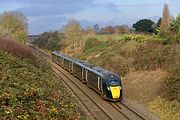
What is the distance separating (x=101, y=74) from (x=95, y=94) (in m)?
2.71

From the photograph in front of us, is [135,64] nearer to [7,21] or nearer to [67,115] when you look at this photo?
[67,115]

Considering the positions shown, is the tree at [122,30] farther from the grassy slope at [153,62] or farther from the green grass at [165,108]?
the green grass at [165,108]

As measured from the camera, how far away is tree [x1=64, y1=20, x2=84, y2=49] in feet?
251

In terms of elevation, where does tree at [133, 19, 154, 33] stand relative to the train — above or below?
above

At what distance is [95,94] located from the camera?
30.3 meters

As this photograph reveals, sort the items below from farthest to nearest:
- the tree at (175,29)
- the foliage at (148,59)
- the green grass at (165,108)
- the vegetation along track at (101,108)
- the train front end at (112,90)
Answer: the tree at (175,29), the train front end at (112,90), the foliage at (148,59), the vegetation along track at (101,108), the green grass at (165,108)

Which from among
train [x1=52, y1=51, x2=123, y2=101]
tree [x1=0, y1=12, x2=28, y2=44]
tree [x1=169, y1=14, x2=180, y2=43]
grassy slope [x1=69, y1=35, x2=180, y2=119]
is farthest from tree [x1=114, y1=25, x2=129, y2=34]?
train [x1=52, y1=51, x2=123, y2=101]

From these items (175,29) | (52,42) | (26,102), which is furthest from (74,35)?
(26,102)

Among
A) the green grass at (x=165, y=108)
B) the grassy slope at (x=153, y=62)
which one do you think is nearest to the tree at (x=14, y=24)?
the grassy slope at (x=153, y=62)

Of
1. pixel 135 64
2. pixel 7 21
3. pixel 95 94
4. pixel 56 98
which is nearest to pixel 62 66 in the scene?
pixel 135 64

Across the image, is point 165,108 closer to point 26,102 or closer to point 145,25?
point 26,102

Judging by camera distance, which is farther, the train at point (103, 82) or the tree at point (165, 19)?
the tree at point (165, 19)

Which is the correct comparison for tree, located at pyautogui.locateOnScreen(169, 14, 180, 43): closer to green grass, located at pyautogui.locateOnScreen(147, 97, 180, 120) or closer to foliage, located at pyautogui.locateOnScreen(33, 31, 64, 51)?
green grass, located at pyautogui.locateOnScreen(147, 97, 180, 120)

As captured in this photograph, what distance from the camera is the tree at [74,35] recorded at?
76500mm
